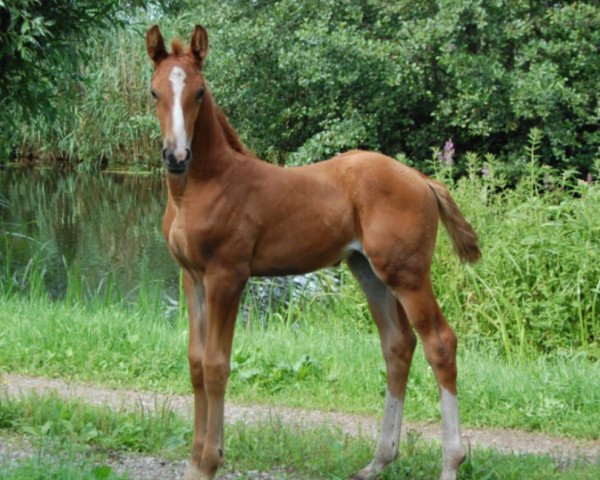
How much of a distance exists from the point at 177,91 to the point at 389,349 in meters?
1.88

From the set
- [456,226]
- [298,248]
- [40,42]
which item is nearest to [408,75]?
[40,42]

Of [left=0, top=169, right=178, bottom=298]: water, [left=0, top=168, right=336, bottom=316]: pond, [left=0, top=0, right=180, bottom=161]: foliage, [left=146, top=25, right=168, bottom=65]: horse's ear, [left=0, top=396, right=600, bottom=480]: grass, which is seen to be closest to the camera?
[left=146, top=25, right=168, bottom=65]: horse's ear

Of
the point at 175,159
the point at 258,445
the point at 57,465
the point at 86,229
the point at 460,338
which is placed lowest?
the point at 86,229

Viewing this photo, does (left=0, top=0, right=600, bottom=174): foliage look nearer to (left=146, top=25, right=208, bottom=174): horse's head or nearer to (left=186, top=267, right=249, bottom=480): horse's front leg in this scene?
(left=146, top=25, right=208, bottom=174): horse's head

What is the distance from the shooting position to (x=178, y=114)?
4801 millimetres

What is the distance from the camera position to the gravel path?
645 cm

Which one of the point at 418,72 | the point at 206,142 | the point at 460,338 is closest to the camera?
the point at 206,142

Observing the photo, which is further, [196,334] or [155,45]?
[196,334]

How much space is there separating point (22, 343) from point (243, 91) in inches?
445

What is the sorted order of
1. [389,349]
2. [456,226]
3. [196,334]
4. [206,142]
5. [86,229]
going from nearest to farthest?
[206,142] < [196,334] < [389,349] < [456,226] < [86,229]

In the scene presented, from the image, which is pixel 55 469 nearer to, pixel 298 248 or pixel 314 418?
pixel 298 248

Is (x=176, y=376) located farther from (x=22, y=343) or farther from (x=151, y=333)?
(x=22, y=343)

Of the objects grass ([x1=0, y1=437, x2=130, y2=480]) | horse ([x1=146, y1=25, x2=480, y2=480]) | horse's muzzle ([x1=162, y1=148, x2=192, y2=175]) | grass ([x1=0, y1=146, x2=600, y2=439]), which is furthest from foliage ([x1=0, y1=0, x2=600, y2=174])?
horse's muzzle ([x1=162, y1=148, x2=192, y2=175])

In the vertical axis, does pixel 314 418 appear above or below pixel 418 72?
below
